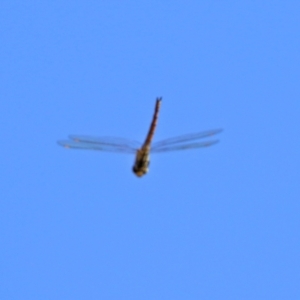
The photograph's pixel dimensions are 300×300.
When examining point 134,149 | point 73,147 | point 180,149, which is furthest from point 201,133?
point 73,147

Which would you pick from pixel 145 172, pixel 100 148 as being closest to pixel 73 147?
pixel 100 148

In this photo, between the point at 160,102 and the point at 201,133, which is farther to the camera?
the point at 160,102

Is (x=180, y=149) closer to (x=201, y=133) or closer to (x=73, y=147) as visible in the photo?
(x=201, y=133)

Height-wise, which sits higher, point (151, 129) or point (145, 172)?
point (151, 129)

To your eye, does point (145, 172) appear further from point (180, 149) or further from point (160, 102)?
point (160, 102)

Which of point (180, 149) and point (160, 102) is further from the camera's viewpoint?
point (160, 102)

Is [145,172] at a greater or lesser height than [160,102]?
lesser
